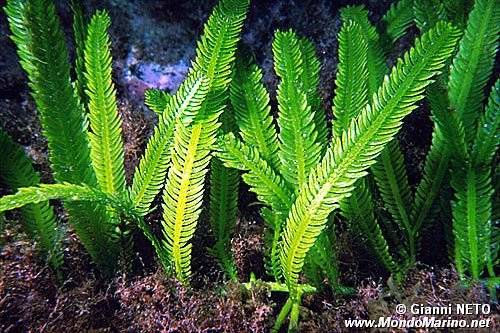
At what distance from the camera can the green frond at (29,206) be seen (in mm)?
1653

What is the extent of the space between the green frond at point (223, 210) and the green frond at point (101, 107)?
1.73ft

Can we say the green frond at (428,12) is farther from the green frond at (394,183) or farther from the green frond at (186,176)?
the green frond at (186,176)

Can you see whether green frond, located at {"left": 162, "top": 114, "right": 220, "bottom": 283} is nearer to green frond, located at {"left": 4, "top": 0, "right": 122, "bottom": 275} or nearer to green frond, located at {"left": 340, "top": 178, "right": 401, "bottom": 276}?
green frond, located at {"left": 4, "top": 0, "right": 122, "bottom": 275}

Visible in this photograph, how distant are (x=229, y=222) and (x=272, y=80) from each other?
1.06m

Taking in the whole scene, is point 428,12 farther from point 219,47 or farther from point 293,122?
point 219,47

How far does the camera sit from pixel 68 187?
4.52 feet

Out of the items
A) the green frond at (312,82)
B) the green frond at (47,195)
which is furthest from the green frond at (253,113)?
the green frond at (47,195)

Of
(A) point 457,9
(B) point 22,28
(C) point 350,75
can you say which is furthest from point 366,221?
(B) point 22,28

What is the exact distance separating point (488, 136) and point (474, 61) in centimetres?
47

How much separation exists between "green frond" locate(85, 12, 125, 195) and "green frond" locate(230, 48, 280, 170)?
0.63m

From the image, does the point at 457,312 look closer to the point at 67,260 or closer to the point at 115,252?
the point at 115,252

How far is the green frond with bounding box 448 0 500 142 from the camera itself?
1994 millimetres

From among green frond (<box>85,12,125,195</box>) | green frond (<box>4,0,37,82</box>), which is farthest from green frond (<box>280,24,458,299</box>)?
green frond (<box>4,0,37,82</box>)

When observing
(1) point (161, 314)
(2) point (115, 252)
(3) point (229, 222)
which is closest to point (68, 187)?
(2) point (115, 252)
